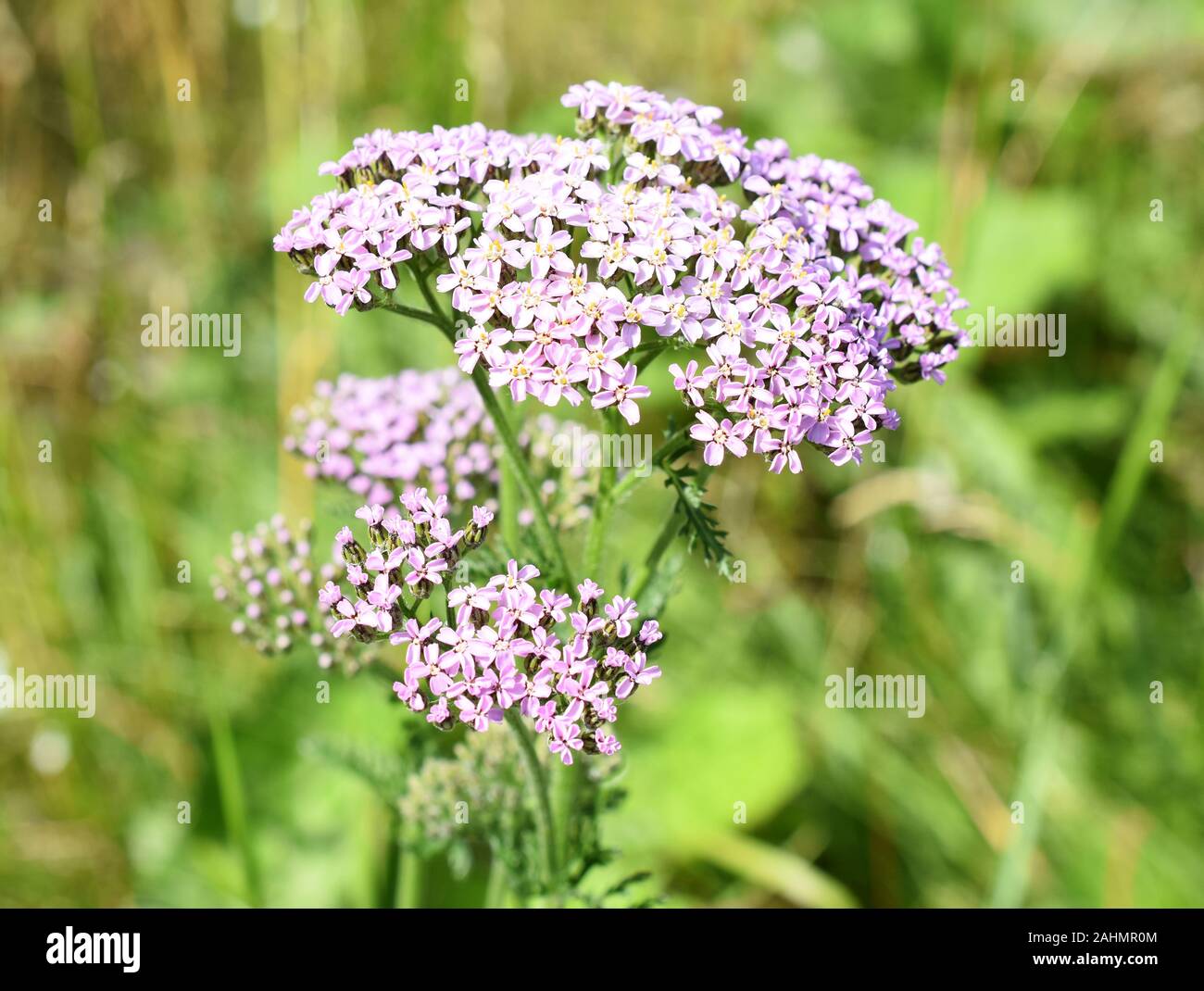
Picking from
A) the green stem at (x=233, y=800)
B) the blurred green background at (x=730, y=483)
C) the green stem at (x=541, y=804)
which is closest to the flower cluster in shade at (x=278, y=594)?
the green stem at (x=233, y=800)

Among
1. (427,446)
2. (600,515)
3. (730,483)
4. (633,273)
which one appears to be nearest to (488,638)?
(600,515)

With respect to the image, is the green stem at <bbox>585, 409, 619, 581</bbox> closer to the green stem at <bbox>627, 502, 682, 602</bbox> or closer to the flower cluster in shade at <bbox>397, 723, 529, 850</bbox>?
the green stem at <bbox>627, 502, 682, 602</bbox>

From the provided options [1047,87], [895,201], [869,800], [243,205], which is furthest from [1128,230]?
[243,205]

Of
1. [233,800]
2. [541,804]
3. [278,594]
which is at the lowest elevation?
[233,800]

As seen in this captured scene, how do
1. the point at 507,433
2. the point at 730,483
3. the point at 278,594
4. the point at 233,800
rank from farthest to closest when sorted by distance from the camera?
the point at 730,483, the point at 233,800, the point at 278,594, the point at 507,433

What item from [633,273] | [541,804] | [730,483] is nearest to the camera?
[633,273]

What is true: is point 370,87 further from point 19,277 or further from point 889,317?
point 889,317

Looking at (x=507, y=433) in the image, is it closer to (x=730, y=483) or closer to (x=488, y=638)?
(x=488, y=638)
